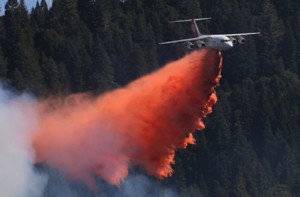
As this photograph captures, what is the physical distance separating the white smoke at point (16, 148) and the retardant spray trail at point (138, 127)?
10.2ft

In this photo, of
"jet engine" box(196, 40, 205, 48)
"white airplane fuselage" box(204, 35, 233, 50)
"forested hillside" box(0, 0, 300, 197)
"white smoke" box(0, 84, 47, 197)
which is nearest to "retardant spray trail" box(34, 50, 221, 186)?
"jet engine" box(196, 40, 205, 48)

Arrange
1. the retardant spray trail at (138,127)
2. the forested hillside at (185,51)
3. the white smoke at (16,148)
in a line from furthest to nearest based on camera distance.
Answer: the forested hillside at (185,51)
the retardant spray trail at (138,127)
the white smoke at (16,148)

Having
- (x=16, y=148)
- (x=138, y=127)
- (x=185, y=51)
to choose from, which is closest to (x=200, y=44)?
(x=138, y=127)

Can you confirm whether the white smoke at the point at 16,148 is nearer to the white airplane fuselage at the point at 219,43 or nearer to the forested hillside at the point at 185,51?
the white airplane fuselage at the point at 219,43

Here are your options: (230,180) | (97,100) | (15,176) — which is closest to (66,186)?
(97,100)

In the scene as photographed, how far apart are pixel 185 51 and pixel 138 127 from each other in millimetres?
66870

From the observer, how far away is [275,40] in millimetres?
191250

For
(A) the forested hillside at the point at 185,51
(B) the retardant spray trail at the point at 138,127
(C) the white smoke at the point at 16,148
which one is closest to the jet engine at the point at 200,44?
(B) the retardant spray trail at the point at 138,127

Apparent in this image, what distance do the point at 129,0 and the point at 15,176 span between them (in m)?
110

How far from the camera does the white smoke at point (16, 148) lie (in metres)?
90.2

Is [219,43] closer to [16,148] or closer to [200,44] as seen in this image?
[200,44]

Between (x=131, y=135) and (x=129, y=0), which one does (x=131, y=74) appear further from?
(x=131, y=135)

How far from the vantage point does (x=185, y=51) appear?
164875 millimetres

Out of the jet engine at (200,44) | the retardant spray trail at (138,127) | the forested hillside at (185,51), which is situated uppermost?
the jet engine at (200,44)
